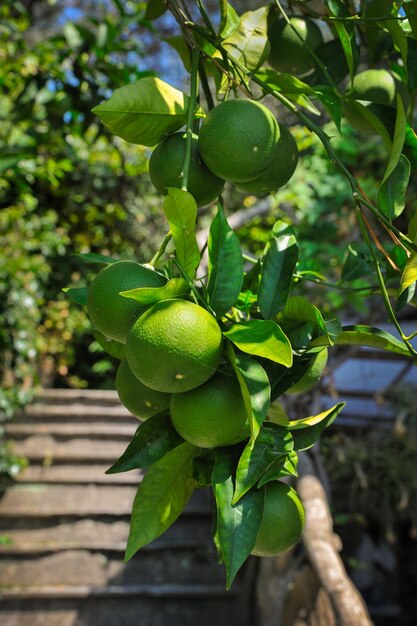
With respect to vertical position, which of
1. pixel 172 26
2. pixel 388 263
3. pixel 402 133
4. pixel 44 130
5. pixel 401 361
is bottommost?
pixel 401 361

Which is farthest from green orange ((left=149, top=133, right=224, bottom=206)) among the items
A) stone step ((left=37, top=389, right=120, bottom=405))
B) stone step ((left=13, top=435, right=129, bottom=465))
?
stone step ((left=37, top=389, right=120, bottom=405))

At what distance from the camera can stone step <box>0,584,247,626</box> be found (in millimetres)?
3066

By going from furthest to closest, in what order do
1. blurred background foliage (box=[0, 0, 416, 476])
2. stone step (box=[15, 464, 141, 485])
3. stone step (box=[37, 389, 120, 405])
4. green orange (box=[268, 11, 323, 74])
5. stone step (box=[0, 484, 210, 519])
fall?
stone step (box=[37, 389, 120, 405]) → stone step (box=[15, 464, 141, 485]) → stone step (box=[0, 484, 210, 519]) → blurred background foliage (box=[0, 0, 416, 476]) → green orange (box=[268, 11, 323, 74])

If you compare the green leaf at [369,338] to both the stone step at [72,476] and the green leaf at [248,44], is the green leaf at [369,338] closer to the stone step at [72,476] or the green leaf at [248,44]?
the green leaf at [248,44]

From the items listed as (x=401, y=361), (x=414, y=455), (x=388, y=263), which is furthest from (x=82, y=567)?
(x=388, y=263)

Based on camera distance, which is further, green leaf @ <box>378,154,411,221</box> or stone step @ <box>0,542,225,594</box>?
stone step @ <box>0,542,225,594</box>

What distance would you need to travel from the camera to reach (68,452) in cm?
391

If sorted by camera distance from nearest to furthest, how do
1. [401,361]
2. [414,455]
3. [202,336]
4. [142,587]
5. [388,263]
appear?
[202,336]
[388,263]
[142,587]
[414,455]
[401,361]

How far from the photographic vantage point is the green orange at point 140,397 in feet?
1.77

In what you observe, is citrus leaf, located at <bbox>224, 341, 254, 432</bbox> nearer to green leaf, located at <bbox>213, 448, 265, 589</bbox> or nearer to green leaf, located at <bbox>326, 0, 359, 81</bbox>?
green leaf, located at <bbox>213, 448, 265, 589</bbox>

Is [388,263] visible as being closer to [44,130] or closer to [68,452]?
[44,130]

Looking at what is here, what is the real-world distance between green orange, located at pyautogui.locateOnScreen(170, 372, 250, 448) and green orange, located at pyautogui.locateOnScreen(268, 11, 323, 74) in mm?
454

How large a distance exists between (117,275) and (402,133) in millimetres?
275

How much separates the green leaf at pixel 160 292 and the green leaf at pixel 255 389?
75mm
